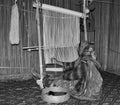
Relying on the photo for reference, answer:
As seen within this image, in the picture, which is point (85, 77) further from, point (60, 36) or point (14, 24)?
point (14, 24)

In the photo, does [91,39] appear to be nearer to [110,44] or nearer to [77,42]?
[110,44]

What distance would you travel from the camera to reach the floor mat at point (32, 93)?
2.90m

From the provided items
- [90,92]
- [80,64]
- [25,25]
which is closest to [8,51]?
[25,25]

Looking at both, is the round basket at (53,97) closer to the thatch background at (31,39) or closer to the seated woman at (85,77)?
the seated woman at (85,77)

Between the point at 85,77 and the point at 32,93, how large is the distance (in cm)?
80

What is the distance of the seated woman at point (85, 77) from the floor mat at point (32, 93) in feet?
0.34

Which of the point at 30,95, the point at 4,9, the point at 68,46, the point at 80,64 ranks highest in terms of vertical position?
the point at 4,9

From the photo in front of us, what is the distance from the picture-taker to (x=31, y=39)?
395 centimetres

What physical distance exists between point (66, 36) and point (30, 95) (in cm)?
96

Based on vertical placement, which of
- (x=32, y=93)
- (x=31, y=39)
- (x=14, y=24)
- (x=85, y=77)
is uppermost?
(x=14, y=24)

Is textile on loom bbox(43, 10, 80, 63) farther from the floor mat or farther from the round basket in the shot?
the floor mat

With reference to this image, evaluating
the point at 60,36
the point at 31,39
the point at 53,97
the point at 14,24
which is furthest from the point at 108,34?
the point at 53,97

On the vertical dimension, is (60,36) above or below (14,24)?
below

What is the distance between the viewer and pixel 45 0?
396 cm
